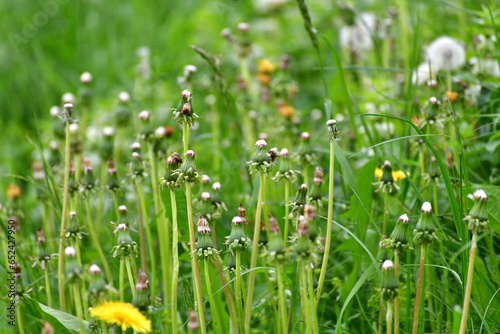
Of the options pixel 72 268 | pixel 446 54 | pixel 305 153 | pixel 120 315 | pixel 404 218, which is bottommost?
pixel 120 315

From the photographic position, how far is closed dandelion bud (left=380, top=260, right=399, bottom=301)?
1.20 metres

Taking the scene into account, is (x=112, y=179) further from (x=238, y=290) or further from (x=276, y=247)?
(x=276, y=247)

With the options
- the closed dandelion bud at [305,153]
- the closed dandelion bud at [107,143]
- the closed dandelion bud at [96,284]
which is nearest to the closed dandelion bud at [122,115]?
the closed dandelion bud at [107,143]

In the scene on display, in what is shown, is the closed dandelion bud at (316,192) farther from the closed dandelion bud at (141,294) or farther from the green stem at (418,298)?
the closed dandelion bud at (141,294)

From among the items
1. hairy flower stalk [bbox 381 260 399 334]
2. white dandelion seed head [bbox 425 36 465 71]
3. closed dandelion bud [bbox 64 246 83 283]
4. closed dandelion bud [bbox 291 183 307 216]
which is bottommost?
hairy flower stalk [bbox 381 260 399 334]

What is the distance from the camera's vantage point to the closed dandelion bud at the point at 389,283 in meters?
1.20

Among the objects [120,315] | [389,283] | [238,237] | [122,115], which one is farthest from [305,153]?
[122,115]

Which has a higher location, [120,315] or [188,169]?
[188,169]

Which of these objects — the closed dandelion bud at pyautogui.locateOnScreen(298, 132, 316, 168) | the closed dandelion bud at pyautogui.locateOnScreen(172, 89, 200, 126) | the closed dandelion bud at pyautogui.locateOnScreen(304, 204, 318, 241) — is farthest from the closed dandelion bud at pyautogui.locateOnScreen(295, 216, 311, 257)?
the closed dandelion bud at pyautogui.locateOnScreen(298, 132, 316, 168)

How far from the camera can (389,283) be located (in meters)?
1.21

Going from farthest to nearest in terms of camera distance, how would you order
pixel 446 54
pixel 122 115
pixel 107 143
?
pixel 122 115, pixel 446 54, pixel 107 143

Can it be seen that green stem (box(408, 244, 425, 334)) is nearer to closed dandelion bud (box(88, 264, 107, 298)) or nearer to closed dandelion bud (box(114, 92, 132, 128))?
closed dandelion bud (box(88, 264, 107, 298))

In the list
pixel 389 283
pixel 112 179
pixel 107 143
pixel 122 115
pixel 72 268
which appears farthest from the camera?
pixel 122 115

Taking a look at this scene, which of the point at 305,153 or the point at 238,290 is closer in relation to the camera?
the point at 238,290
